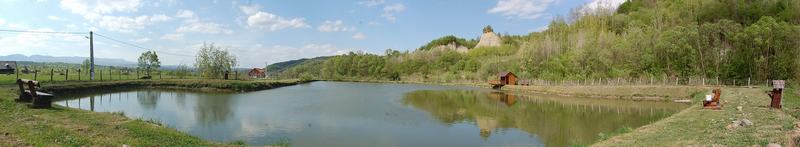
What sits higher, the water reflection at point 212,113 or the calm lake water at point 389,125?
the water reflection at point 212,113

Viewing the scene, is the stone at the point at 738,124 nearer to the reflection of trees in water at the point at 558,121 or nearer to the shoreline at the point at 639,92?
the reflection of trees in water at the point at 558,121

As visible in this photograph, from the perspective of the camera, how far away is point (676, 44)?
3688 centimetres

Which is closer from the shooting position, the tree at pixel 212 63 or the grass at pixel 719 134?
the grass at pixel 719 134

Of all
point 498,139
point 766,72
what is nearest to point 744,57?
point 766,72

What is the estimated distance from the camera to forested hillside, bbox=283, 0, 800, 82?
1288 inches

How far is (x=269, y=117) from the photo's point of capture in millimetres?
20125

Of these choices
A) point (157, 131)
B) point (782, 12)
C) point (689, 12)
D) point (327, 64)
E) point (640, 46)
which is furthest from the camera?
point (327, 64)

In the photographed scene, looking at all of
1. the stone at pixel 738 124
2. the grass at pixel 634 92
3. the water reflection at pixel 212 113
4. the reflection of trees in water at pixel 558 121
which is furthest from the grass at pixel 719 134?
the grass at pixel 634 92

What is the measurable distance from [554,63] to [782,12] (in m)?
22.2

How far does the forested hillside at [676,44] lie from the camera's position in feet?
107

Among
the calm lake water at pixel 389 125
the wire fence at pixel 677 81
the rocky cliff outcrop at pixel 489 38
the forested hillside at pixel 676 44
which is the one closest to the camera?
the calm lake water at pixel 389 125

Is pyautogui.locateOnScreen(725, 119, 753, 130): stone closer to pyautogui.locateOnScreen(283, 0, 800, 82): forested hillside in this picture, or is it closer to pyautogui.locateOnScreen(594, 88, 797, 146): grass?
pyautogui.locateOnScreen(594, 88, 797, 146): grass

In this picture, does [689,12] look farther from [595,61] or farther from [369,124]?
[369,124]

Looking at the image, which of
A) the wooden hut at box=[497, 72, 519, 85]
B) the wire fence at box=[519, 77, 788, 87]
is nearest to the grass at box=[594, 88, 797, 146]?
the wire fence at box=[519, 77, 788, 87]
